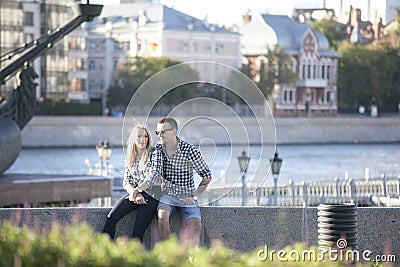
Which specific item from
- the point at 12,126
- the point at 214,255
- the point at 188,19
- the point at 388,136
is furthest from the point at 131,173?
the point at 188,19

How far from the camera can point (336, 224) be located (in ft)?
23.6

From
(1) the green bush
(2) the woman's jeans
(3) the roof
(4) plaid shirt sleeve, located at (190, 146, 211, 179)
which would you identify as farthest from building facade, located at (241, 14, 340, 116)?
(1) the green bush

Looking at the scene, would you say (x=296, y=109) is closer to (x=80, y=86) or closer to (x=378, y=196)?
(x=80, y=86)

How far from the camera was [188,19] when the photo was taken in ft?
272

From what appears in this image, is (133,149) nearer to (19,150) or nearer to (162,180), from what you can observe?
(162,180)

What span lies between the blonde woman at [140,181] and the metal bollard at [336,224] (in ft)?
3.39

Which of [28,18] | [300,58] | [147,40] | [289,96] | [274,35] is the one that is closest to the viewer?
[28,18]

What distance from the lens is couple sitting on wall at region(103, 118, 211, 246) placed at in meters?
7.61

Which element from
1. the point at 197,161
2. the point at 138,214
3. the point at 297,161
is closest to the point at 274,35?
the point at 297,161

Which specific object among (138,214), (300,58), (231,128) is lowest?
(231,128)

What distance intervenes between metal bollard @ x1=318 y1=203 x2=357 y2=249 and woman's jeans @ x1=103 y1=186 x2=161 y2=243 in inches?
41.7

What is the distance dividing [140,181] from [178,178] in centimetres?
22

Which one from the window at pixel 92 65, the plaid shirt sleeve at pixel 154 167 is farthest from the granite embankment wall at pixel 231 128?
the plaid shirt sleeve at pixel 154 167

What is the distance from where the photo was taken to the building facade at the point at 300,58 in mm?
82938
